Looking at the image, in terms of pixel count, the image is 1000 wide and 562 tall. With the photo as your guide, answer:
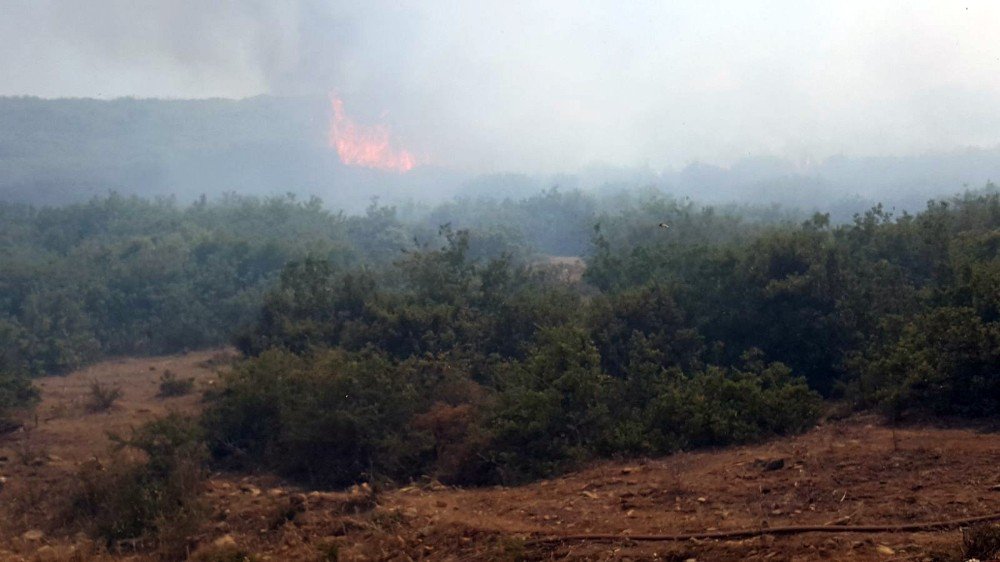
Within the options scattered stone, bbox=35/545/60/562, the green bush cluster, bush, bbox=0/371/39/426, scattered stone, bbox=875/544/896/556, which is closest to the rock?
the green bush cluster

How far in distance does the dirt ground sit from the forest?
0.55m

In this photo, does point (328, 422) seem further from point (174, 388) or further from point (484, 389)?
point (174, 388)

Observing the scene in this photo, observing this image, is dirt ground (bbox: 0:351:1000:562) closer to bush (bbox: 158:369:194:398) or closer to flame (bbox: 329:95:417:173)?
bush (bbox: 158:369:194:398)

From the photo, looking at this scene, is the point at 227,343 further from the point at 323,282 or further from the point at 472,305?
the point at 472,305

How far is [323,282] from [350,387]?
6.81m

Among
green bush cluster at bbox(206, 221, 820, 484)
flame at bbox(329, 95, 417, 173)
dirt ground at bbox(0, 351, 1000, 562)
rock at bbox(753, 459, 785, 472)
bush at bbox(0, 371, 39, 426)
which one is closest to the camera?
dirt ground at bbox(0, 351, 1000, 562)

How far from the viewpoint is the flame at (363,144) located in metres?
46.1

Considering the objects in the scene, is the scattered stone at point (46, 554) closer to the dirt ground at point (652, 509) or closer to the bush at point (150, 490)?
the dirt ground at point (652, 509)

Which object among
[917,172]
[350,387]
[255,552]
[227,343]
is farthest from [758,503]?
[917,172]

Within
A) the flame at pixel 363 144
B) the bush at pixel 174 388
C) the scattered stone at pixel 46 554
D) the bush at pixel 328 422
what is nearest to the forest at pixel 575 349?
the bush at pixel 328 422

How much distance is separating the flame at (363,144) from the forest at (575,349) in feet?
82.7

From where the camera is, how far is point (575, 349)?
10117 millimetres

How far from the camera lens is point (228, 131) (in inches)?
2518

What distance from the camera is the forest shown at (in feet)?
29.2
